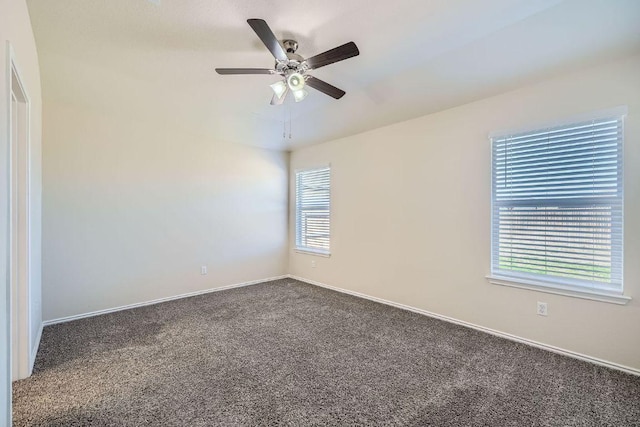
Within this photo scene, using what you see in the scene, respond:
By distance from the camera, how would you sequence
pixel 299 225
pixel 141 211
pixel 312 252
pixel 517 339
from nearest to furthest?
1. pixel 517 339
2. pixel 141 211
3. pixel 312 252
4. pixel 299 225

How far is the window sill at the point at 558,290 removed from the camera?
228 centimetres

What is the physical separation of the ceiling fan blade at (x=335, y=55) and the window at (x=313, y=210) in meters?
2.62

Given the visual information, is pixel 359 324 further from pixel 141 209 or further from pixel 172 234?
pixel 141 209

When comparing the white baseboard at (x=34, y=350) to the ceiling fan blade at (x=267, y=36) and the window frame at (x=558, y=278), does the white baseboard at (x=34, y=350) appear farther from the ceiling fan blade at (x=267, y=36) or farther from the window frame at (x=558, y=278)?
the window frame at (x=558, y=278)

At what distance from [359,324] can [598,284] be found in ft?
6.97

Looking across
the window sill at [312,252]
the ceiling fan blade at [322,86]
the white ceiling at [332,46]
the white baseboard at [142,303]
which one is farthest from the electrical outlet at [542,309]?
the white baseboard at [142,303]

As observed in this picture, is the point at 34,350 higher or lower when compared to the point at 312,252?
lower

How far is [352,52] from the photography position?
2004 mm

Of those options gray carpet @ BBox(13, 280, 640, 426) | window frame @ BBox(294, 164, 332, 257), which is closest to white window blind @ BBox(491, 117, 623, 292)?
gray carpet @ BBox(13, 280, 640, 426)

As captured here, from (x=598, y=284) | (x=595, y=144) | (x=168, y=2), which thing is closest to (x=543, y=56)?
(x=595, y=144)

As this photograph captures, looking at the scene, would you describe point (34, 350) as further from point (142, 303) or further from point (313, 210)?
point (313, 210)

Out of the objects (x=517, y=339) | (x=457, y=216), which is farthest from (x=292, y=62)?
(x=517, y=339)

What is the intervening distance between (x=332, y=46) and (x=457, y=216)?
7.10 feet

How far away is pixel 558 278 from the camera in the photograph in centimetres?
260
